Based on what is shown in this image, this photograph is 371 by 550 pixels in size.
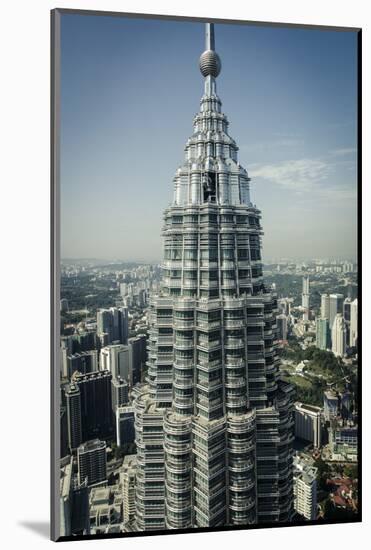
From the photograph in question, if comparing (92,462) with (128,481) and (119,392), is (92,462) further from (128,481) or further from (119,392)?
(119,392)

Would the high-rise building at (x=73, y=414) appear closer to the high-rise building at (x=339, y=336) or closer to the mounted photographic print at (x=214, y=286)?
the mounted photographic print at (x=214, y=286)

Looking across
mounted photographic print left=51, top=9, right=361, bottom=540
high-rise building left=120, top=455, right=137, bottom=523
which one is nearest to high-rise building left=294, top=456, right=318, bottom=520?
mounted photographic print left=51, top=9, right=361, bottom=540

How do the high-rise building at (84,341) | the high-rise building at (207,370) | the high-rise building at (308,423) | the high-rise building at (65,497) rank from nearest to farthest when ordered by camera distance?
1. the high-rise building at (65,497)
2. the high-rise building at (84,341)
3. the high-rise building at (207,370)
4. the high-rise building at (308,423)

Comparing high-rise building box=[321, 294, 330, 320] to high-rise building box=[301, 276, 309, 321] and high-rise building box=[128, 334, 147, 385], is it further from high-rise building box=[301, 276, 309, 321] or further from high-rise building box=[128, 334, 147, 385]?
high-rise building box=[128, 334, 147, 385]

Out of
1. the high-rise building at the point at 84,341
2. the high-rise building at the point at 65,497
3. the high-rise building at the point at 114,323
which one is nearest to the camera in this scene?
the high-rise building at the point at 65,497

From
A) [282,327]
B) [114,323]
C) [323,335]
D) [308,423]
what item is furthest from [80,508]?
[323,335]

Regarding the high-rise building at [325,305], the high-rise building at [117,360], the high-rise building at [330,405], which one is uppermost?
the high-rise building at [325,305]

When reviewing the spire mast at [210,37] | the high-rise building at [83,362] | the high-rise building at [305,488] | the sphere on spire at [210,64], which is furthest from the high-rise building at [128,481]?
the spire mast at [210,37]
